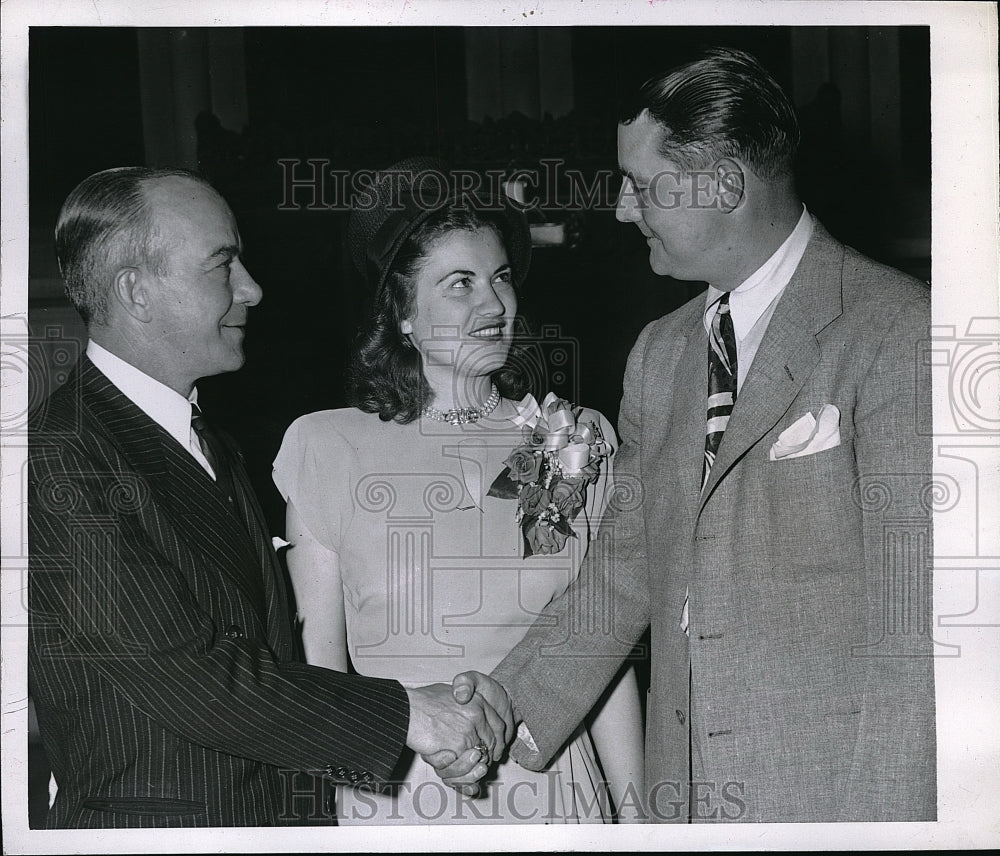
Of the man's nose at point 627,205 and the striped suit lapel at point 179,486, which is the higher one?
the man's nose at point 627,205

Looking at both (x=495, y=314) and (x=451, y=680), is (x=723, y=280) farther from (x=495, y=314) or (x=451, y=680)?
(x=451, y=680)

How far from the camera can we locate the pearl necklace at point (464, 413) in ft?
8.33

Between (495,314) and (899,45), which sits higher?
(899,45)

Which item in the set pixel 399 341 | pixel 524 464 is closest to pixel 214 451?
pixel 399 341

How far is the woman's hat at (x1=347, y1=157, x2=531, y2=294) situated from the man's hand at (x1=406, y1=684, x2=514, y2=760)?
98 centimetres

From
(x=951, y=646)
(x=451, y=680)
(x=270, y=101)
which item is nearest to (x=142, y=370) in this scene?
(x=270, y=101)

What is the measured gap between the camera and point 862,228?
2508 mm

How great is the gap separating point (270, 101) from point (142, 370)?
724mm

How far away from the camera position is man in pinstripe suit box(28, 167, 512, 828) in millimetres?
2400

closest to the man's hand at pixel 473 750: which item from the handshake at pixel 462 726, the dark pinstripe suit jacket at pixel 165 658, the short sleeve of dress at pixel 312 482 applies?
the handshake at pixel 462 726

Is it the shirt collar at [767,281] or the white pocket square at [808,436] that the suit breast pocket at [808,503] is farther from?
the shirt collar at [767,281]

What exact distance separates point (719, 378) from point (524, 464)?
507 mm

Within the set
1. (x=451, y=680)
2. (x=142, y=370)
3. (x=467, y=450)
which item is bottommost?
(x=451, y=680)

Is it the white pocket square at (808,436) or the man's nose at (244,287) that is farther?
→ the man's nose at (244,287)
